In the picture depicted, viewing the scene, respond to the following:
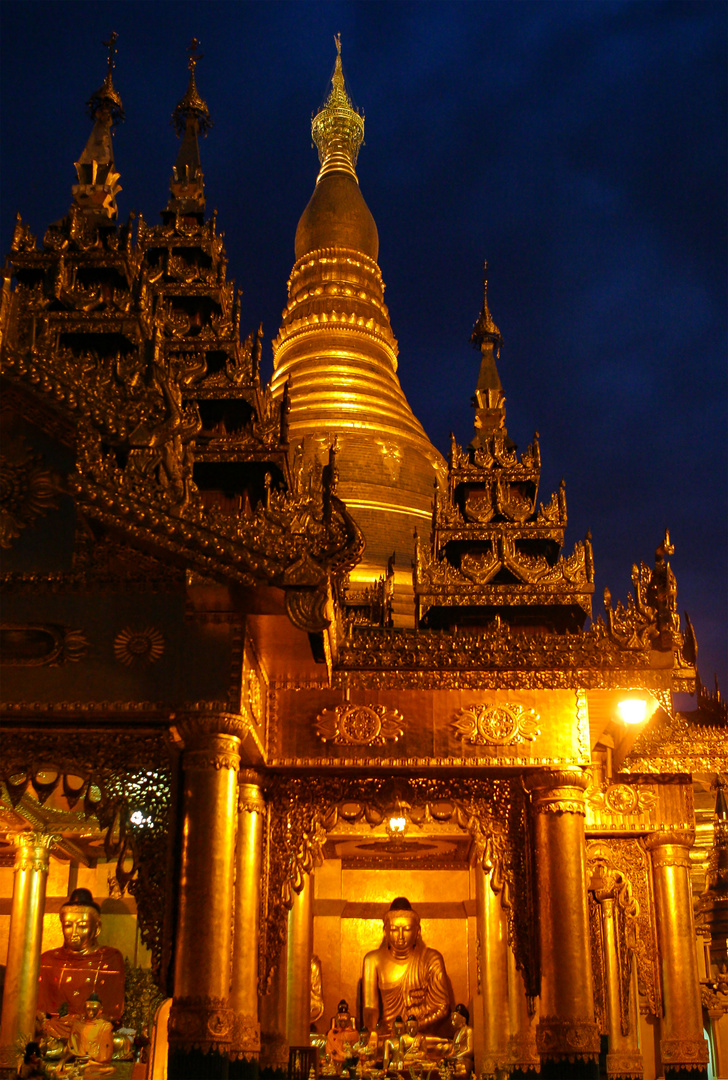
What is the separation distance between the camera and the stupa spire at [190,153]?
69.8ft

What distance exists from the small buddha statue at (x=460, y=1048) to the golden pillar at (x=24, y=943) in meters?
5.60

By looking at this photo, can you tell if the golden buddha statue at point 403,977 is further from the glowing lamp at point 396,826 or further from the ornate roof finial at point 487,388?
the ornate roof finial at point 487,388

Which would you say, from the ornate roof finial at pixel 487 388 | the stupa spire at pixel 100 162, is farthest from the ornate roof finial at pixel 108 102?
the ornate roof finial at pixel 487 388

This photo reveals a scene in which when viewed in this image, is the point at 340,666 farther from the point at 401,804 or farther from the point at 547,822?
the point at 547,822

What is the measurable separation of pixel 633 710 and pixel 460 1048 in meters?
6.45

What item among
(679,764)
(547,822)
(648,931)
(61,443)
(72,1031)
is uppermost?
(61,443)

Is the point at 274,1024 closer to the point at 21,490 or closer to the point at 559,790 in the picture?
the point at 559,790

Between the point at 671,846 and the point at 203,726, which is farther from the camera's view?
the point at 671,846

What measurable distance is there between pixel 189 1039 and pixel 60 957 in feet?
25.5

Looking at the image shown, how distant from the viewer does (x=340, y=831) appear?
1803 cm

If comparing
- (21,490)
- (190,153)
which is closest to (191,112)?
(190,153)

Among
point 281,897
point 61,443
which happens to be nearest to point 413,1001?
point 281,897

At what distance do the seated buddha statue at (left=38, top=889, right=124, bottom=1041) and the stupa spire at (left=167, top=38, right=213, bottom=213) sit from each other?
1204 cm

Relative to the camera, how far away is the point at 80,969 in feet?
53.8
